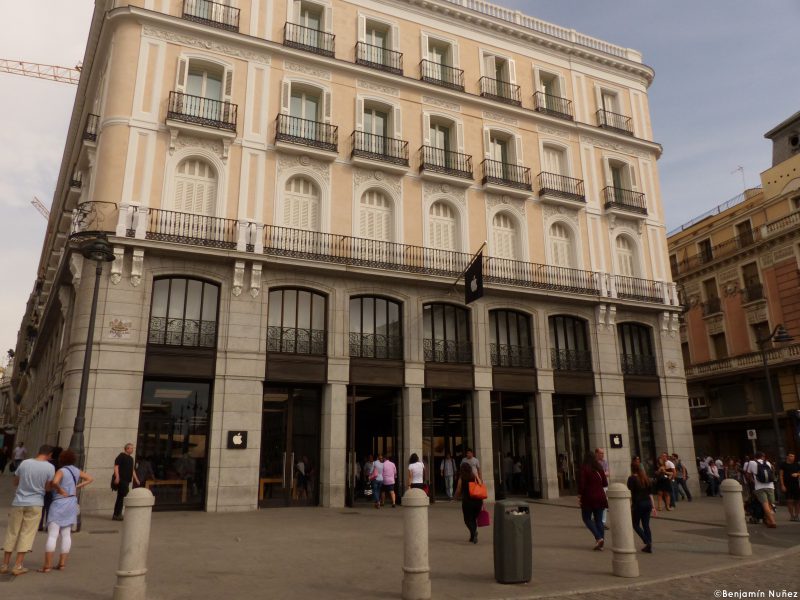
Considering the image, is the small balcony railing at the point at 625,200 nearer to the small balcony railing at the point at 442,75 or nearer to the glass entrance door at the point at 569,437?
the small balcony railing at the point at 442,75

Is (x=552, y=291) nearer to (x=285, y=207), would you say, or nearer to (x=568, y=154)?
(x=568, y=154)

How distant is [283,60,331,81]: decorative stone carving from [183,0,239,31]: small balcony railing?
2.14 meters

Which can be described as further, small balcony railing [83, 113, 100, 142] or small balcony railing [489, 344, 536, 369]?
small balcony railing [489, 344, 536, 369]

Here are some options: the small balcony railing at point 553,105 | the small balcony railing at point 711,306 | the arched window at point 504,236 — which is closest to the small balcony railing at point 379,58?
the small balcony railing at point 553,105

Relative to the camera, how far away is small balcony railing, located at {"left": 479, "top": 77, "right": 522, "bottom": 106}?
25.2m

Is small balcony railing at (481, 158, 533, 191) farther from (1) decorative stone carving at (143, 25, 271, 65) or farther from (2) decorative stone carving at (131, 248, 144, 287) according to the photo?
(2) decorative stone carving at (131, 248, 144, 287)

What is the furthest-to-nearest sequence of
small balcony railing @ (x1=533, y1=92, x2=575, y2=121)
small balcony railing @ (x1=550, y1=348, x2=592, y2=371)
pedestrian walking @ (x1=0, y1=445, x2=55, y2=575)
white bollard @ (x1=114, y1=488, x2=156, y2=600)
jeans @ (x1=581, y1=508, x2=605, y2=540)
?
1. small balcony railing @ (x1=533, y1=92, x2=575, y2=121)
2. small balcony railing @ (x1=550, y1=348, x2=592, y2=371)
3. jeans @ (x1=581, y1=508, x2=605, y2=540)
4. pedestrian walking @ (x1=0, y1=445, x2=55, y2=575)
5. white bollard @ (x1=114, y1=488, x2=156, y2=600)

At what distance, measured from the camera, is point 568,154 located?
2625 centimetres

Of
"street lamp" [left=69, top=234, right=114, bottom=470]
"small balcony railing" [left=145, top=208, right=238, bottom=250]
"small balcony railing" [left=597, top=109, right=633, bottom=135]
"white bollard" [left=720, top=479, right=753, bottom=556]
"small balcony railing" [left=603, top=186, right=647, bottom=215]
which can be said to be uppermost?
"small balcony railing" [left=597, top=109, right=633, bottom=135]

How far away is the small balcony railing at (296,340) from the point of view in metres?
19.0

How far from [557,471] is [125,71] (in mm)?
21228

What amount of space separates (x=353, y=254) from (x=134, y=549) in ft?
47.8

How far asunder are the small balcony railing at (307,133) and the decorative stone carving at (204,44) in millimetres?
2474

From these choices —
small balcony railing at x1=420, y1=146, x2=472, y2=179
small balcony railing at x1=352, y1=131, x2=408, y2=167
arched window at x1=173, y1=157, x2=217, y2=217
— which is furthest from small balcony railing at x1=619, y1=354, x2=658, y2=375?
arched window at x1=173, y1=157, x2=217, y2=217
